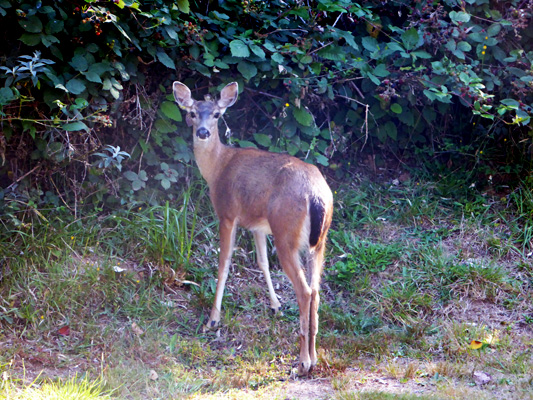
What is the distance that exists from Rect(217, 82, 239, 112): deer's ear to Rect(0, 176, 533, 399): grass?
106 cm

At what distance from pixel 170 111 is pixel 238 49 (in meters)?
1.00

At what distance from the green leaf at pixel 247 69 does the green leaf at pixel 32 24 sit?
1810 millimetres

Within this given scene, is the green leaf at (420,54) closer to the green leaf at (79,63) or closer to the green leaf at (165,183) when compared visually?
the green leaf at (165,183)

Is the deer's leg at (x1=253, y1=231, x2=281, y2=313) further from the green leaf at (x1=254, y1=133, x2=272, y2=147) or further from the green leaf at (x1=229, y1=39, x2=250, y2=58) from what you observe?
the green leaf at (x1=229, y1=39, x2=250, y2=58)

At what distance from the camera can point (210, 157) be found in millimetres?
5863

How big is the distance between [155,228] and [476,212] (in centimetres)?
339

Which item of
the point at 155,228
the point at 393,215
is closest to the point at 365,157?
the point at 393,215

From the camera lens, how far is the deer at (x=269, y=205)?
4797mm

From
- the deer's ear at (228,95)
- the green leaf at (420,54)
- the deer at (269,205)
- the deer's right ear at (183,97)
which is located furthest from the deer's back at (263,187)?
the green leaf at (420,54)

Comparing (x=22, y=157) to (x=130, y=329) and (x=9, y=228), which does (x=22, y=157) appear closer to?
(x=9, y=228)

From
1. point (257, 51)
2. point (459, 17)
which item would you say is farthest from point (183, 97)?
point (459, 17)

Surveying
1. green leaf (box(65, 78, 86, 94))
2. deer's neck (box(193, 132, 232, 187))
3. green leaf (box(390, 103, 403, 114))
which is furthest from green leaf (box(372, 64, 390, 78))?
green leaf (box(65, 78, 86, 94))

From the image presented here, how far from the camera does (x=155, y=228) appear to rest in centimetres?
589

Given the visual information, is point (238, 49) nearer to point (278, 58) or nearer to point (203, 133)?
point (278, 58)
